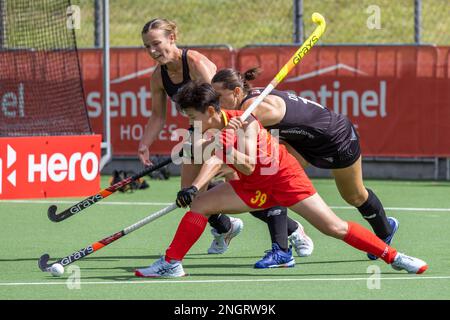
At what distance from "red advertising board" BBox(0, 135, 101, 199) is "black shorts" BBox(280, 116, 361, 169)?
176 inches

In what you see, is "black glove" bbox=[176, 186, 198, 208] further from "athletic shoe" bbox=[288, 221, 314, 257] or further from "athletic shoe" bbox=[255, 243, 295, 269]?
"athletic shoe" bbox=[288, 221, 314, 257]

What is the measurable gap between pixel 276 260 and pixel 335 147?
2.74 feet

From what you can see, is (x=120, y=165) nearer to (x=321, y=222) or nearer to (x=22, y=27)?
(x=22, y=27)

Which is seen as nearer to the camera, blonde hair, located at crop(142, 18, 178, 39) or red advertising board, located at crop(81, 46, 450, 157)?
blonde hair, located at crop(142, 18, 178, 39)

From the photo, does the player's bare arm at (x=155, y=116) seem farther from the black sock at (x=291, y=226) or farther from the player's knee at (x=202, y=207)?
the player's knee at (x=202, y=207)

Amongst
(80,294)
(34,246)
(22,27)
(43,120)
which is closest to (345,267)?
(80,294)

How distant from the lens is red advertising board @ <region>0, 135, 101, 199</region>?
38.6 ft

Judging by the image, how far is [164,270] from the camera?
734 centimetres

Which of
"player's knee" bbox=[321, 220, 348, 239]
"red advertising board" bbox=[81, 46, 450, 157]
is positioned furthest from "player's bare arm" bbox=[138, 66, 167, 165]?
"red advertising board" bbox=[81, 46, 450, 157]

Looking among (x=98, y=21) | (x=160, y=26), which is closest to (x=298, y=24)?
(x=98, y=21)

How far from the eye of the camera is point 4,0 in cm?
1326

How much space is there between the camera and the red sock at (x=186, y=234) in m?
7.30

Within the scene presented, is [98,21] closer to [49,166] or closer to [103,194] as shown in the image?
[49,166]

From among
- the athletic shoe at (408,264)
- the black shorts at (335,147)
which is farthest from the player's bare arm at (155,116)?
the athletic shoe at (408,264)
